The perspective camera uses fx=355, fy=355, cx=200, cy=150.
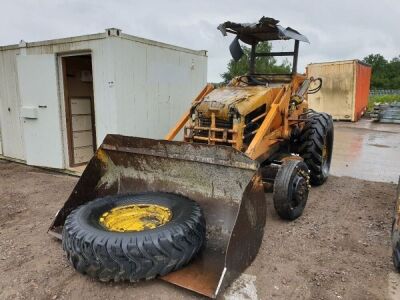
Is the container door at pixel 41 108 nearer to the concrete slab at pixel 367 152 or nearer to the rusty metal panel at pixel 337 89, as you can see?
the concrete slab at pixel 367 152

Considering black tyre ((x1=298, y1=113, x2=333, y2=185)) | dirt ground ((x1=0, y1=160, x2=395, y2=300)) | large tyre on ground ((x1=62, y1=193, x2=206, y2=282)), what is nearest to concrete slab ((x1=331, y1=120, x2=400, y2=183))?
black tyre ((x1=298, y1=113, x2=333, y2=185))

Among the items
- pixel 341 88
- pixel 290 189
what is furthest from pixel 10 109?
pixel 341 88

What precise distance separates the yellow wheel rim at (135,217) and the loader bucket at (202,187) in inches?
16.4

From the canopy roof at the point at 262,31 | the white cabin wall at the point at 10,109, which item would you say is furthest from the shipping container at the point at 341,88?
the white cabin wall at the point at 10,109

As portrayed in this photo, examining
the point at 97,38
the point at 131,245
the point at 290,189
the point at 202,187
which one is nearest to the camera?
the point at 131,245

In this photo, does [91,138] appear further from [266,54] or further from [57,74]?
[266,54]

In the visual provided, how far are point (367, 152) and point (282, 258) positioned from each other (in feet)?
21.1

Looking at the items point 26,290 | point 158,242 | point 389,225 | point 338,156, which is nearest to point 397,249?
point 389,225

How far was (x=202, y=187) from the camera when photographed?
11.7 feet

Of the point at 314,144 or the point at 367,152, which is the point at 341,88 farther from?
the point at 314,144

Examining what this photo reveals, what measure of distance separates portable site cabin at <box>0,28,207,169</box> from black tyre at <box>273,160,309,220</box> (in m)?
2.78

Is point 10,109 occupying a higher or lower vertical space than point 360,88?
lower

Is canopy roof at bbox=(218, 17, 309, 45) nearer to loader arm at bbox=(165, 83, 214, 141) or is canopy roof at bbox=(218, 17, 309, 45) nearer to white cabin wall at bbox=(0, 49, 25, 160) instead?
loader arm at bbox=(165, 83, 214, 141)

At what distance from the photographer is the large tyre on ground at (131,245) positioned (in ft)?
8.80
